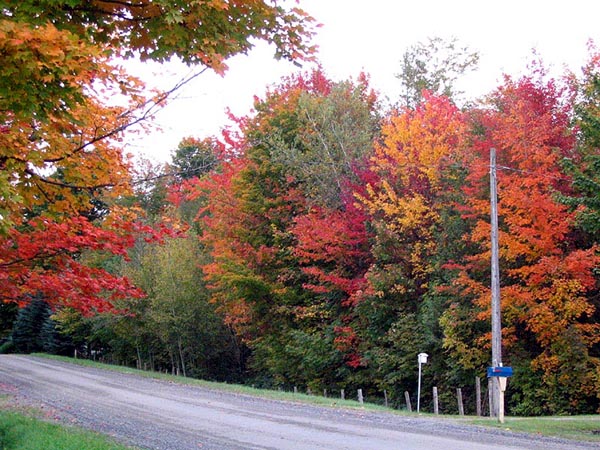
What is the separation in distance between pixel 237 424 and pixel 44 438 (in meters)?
5.37

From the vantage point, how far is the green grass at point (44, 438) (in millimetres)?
10297

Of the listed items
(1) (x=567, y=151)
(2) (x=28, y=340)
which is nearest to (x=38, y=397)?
(1) (x=567, y=151)

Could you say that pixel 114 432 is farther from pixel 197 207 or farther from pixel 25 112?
pixel 197 207

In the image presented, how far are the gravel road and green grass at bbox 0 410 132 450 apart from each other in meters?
0.97

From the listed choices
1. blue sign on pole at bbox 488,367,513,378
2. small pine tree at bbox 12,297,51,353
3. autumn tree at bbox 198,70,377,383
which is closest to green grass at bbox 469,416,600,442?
blue sign on pole at bbox 488,367,513,378

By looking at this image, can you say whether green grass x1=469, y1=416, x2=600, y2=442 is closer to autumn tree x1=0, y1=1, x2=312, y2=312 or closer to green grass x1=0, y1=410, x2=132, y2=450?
green grass x1=0, y1=410, x2=132, y2=450

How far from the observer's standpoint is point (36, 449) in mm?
10016

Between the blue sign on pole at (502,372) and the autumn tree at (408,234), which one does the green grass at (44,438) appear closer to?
the blue sign on pole at (502,372)

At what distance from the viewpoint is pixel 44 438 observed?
11141mm

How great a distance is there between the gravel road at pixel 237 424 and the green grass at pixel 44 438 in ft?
3.18

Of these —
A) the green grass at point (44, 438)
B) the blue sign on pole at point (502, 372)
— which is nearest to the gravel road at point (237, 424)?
the green grass at point (44, 438)

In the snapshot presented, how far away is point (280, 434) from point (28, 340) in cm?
5485

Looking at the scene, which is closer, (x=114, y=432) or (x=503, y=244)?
(x=114, y=432)

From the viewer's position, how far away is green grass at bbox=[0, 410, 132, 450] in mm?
10297
